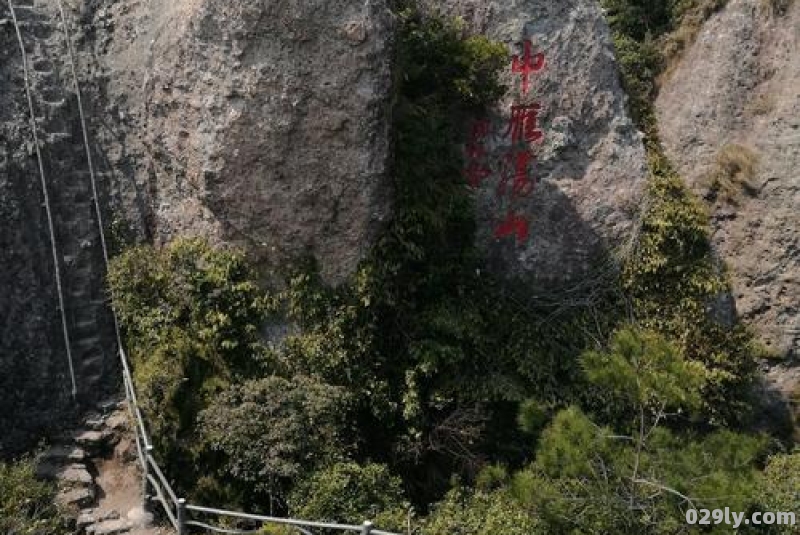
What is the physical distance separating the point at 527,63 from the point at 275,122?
11.5ft

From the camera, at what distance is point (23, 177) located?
352 inches

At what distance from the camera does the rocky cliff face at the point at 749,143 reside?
10.7 m

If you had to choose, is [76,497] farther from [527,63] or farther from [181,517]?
[527,63]

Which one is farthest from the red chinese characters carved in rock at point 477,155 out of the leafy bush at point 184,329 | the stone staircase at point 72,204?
the stone staircase at point 72,204

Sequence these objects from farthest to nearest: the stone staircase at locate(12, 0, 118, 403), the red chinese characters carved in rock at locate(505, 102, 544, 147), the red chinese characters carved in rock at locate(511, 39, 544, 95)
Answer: the red chinese characters carved in rock at locate(511, 39, 544, 95)
the red chinese characters carved in rock at locate(505, 102, 544, 147)
the stone staircase at locate(12, 0, 118, 403)

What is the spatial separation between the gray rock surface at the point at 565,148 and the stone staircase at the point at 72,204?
446 cm

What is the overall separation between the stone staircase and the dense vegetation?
1.23 ft

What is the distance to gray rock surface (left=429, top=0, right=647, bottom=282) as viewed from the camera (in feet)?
32.9

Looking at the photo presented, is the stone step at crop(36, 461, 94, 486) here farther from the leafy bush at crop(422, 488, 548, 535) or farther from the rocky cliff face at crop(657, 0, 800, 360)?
the rocky cliff face at crop(657, 0, 800, 360)

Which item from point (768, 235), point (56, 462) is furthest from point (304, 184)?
point (768, 235)

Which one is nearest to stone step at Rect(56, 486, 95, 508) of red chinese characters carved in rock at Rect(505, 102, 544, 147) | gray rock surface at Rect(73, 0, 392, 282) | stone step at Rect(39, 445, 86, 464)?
stone step at Rect(39, 445, 86, 464)

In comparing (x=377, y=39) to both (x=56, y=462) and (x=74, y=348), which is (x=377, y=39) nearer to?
(x=74, y=348)

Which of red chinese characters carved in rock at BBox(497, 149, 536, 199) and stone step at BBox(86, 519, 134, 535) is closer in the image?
stone step at BBox(86, 519, 134, 535)

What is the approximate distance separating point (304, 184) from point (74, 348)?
3.07 m
